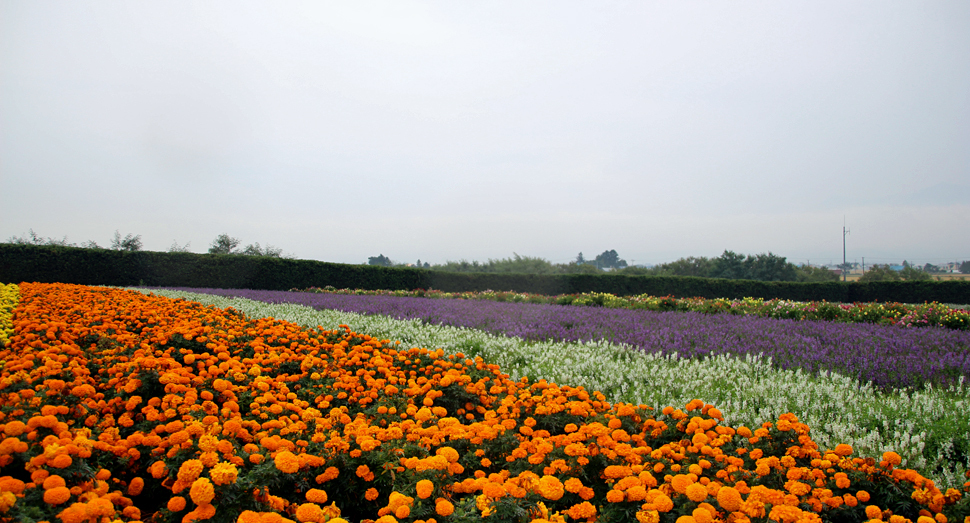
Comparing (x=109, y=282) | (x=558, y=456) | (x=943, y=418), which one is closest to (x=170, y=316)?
(x=558, y=456)

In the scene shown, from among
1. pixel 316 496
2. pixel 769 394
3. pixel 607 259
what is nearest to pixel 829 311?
pixel 769 394

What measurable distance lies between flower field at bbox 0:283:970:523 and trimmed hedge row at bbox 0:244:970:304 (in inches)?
697

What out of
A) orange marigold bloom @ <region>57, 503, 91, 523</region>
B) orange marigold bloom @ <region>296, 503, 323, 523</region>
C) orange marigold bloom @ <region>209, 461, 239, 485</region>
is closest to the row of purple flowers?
orange marigold bloom @ <region>296, 503, 323, 523</region>

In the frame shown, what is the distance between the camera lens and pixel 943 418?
3576 millimetres

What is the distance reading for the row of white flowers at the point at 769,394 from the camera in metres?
3.10

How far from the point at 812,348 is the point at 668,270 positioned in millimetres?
42602

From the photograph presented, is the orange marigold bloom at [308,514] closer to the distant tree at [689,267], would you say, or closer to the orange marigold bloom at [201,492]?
the orange marigold bloom at [201,492]

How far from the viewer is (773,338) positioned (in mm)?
6660

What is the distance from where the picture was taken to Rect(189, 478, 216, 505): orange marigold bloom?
1701 mm

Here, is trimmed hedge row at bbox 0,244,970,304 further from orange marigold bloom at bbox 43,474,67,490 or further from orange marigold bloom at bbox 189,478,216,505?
orange marigold bloom at bbox 189,478,216,505

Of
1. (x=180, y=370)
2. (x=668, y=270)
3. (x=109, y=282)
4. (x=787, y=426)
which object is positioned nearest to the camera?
(x=787, y=426)

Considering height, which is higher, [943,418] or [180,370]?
[180,370]

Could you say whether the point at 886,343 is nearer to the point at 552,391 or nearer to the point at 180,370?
the point at 552,391

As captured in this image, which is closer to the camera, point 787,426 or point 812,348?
point 787,426
